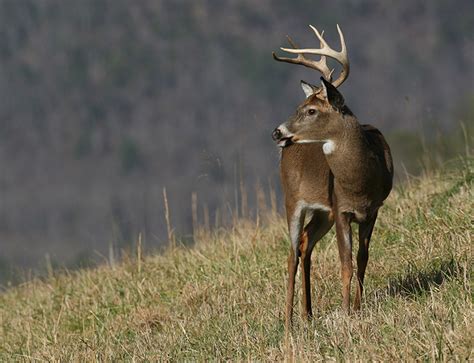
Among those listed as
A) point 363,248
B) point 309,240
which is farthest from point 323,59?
point 363,248

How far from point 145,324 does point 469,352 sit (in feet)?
11.6

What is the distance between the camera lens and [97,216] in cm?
16225

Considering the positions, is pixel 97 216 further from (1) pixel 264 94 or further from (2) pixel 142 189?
(1) pixel 264 94

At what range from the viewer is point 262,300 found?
→ 884 centimetres

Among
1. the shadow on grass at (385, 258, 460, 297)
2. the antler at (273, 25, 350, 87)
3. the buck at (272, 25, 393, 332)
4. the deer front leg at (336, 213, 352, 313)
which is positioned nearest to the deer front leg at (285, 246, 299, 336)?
the buck at (272, 25, 393, 332)

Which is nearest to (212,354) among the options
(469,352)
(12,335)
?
(469,352)

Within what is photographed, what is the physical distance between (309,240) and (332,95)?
113cm

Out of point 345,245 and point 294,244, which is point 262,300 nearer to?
point 294,244

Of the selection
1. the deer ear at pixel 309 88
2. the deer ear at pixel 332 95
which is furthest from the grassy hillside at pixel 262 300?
the deer ear at pixel 309 88

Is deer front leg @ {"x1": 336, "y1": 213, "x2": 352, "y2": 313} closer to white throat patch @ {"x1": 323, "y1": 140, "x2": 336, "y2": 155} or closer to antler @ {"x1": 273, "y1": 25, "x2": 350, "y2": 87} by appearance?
white throat patch @ {"x1": 323, "y1": 140, "x2": 336, "y2": 155}

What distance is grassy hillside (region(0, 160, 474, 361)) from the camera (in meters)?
6.98

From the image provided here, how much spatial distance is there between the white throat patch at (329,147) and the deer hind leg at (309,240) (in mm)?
548

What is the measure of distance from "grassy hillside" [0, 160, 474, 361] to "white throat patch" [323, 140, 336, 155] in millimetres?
992

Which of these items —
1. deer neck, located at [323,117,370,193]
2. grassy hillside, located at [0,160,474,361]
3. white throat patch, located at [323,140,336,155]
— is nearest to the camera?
grassy hillside, located at [0,160,474,361]
